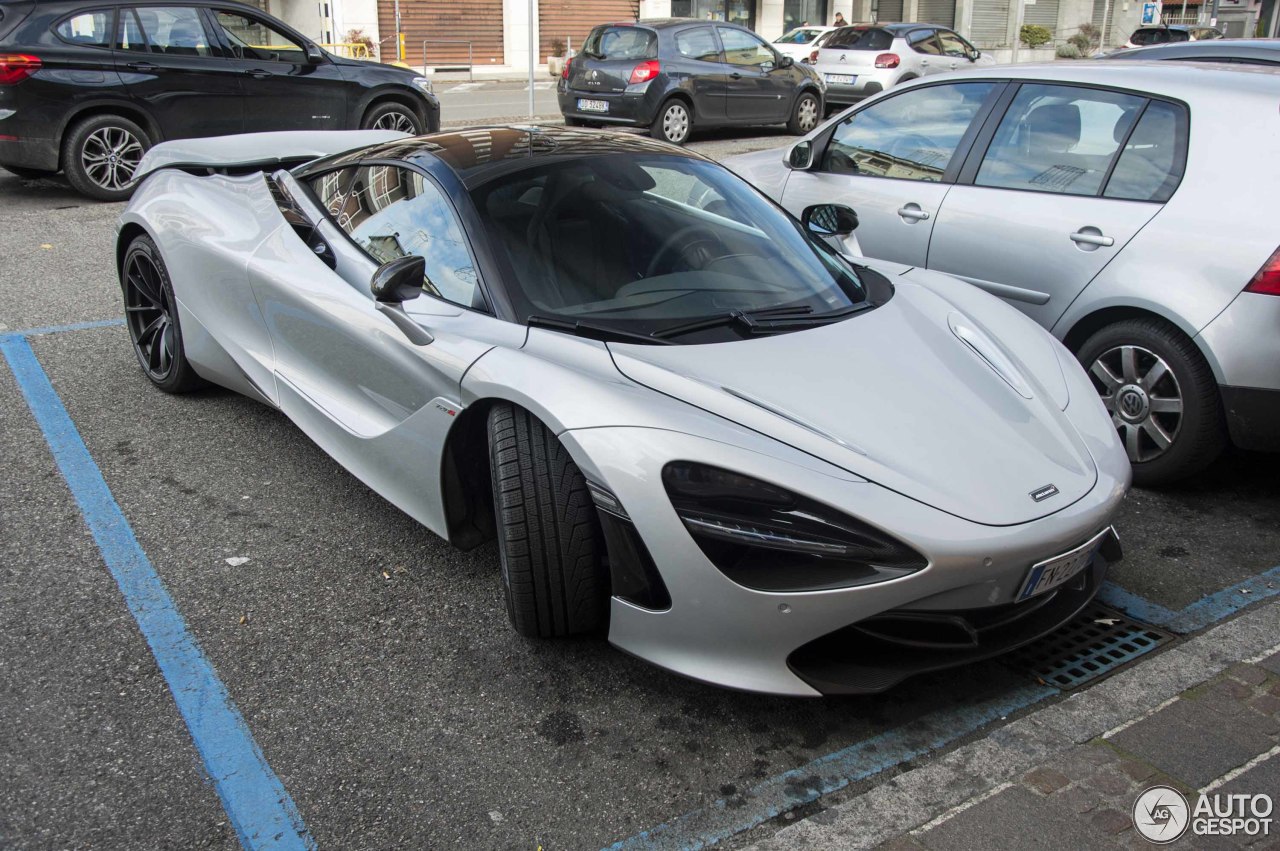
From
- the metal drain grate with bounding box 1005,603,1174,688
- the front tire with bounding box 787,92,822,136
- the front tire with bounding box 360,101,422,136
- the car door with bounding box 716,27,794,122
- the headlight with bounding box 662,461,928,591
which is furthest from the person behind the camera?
the front tire with bounding box 787,92,822,136

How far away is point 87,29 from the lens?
8984 millimetres

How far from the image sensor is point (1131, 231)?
164 inches

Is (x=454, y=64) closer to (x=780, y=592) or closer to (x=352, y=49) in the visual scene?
(x=352, y=49)

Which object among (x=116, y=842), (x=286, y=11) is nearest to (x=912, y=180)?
(x=116, y=842)

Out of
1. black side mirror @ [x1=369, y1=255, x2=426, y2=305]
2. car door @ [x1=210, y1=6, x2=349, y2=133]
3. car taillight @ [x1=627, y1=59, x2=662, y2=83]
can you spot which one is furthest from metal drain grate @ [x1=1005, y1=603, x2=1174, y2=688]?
car taillight @ [x1=627, y1=59, x2=662, y2=83]

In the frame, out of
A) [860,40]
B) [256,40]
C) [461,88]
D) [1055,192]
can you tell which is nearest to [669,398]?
[1055,192]

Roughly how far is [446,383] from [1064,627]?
76.8 inches

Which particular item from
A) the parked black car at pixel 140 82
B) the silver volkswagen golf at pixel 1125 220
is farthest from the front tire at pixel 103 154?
the silver volkswagen golf at pixel 1125 220

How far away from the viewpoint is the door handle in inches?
166

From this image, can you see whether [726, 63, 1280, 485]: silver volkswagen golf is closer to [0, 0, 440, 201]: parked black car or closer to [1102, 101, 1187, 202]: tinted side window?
[1102, 101, 1187, 202]: tinted side window

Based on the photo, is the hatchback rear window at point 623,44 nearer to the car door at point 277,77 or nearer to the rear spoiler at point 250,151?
the car door at point 277,77

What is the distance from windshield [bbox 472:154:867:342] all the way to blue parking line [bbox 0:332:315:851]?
1.32 meters

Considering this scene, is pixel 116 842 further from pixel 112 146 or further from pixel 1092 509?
pixel 112 146

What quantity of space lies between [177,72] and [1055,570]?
891cm
